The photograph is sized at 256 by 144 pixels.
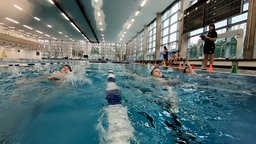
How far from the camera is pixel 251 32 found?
6383mm

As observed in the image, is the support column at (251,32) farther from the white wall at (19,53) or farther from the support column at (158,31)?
the white wall at (19,53)

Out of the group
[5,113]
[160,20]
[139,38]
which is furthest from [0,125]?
[139,38]

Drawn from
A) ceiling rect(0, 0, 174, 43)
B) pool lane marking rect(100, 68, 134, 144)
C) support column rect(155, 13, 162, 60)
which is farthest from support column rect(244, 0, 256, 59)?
support column rect(155, 13, 162, 60)

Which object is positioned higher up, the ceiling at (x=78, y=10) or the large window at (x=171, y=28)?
the ceiling at (x=78, y=10)

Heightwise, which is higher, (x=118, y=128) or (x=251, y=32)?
(x=251, y=32)

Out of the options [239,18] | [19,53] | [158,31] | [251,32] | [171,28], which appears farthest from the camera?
[19,53]

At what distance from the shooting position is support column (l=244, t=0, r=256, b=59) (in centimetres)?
631

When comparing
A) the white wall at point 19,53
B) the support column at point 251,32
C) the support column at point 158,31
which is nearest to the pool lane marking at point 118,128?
the support column at point 251,32

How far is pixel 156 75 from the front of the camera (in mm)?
5445

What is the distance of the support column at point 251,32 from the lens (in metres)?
6.31

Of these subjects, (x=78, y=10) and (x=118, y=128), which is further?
(x=78, y=10)

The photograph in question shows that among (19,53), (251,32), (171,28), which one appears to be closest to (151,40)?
(171,28)

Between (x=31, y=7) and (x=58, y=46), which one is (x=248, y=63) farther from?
(x=58, y=46)

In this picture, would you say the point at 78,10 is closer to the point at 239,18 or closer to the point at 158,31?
the point at 158,31
